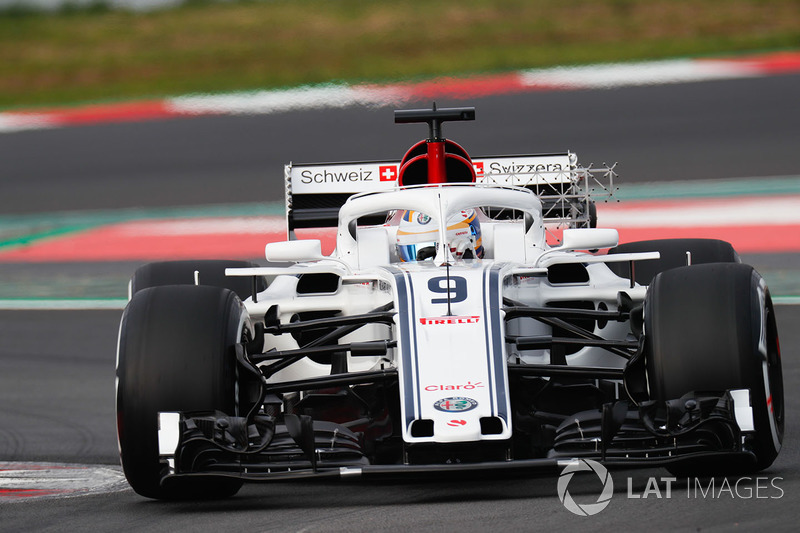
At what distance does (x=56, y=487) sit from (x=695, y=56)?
16.0m

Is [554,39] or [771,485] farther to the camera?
[554,39]

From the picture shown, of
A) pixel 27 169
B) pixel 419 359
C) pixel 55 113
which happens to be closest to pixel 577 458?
pixel 419 359

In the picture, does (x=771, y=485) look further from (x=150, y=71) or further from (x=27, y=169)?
(x=150, y=71)

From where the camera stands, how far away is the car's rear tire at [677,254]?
879 centimetres

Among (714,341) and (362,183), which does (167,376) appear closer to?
(714,341)

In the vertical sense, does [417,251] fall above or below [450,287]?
above

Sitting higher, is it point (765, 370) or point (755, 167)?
point (755, 167)

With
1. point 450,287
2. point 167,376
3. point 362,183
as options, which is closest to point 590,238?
point 450,287

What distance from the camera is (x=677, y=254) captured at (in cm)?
891

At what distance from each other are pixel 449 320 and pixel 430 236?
1.43 metres

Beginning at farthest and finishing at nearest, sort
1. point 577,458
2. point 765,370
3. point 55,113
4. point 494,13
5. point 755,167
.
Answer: point 494,13 → point 55,113 → point 755,167 → point 765,370 → point 577,458

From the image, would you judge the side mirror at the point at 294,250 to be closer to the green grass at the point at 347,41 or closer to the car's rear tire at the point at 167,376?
the car's rear tire at the point at 167,376

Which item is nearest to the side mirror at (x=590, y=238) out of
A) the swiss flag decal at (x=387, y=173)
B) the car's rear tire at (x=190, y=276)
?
the car's rear tire at (x=190, y=276)

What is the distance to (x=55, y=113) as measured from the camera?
71.3 feet
